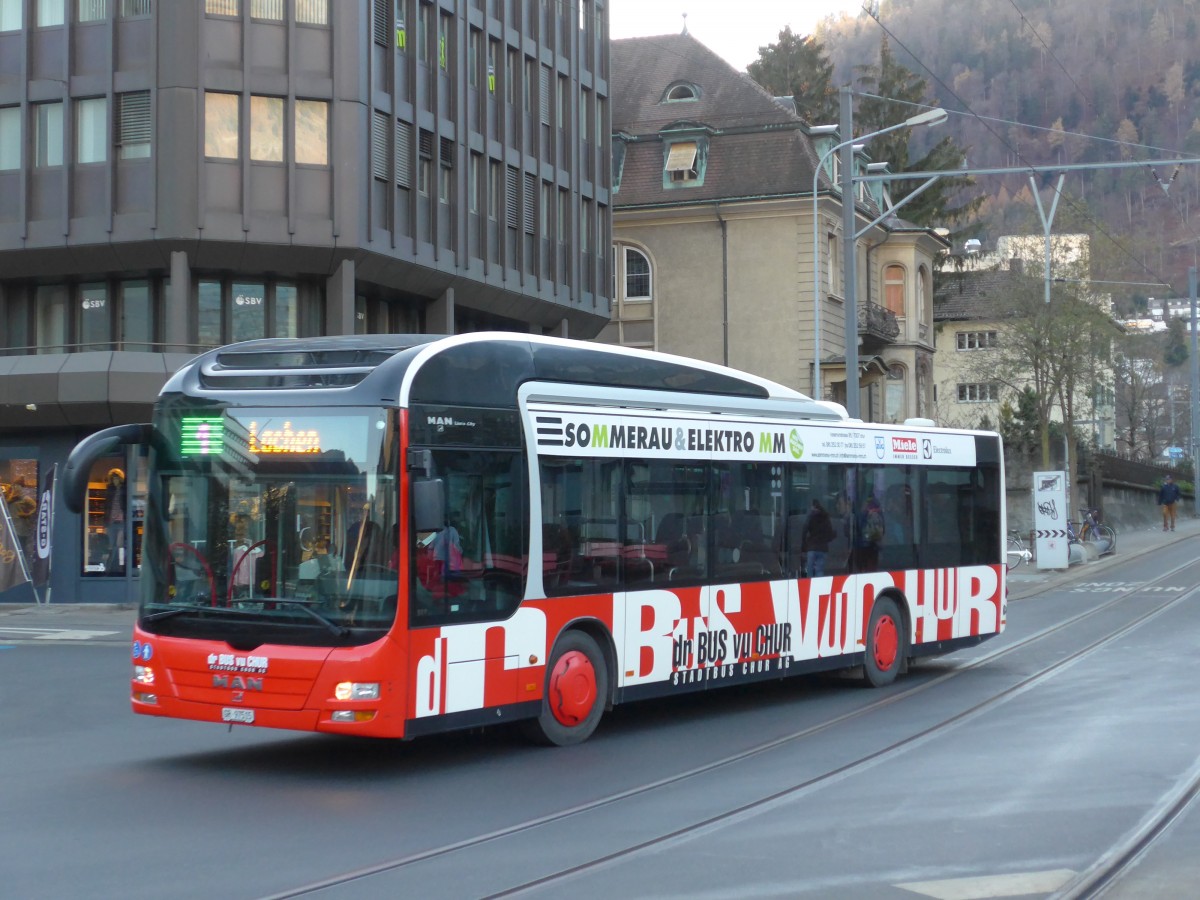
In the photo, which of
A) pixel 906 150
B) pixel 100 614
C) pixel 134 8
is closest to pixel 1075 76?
pixel 906 150

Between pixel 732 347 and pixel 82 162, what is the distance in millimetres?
24232

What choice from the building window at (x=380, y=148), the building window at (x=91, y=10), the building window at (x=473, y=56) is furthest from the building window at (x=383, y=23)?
the building window at (x=91, y=10)

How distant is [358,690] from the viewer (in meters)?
9.76

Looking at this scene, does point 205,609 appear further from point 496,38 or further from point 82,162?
point 496,38

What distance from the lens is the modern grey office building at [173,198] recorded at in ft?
99.4

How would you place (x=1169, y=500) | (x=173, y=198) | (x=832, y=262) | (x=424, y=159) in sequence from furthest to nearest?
1. (x=1169, y=500)
2. (x=832, y=262)
3. (x=424, y=159)
4. (x=173, y=198)

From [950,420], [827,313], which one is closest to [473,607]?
[827,313]

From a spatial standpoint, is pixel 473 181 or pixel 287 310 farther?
pixel 473 181

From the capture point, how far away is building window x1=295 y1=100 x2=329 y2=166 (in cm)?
3100

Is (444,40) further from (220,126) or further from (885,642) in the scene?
(885,642)

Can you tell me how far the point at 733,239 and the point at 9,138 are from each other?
81.3 feet

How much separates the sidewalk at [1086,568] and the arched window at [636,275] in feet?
54.0

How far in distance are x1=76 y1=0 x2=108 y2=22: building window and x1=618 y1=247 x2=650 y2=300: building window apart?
2345 cm

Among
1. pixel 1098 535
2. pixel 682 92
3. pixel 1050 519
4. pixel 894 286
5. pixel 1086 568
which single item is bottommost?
pixel 1086 568
